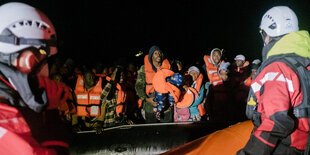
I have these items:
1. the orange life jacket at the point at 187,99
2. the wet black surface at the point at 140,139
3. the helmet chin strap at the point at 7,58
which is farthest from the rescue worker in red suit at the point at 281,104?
the orange life jacket at the point at 187,99

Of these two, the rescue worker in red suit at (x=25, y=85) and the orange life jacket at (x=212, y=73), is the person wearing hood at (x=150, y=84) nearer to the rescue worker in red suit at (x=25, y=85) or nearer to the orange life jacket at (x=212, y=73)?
the orange life jacket at (x=212, y=73)

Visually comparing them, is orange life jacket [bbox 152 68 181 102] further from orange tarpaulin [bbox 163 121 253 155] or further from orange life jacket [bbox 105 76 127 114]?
orange tarpaulin [bbox 163 121 253 155]

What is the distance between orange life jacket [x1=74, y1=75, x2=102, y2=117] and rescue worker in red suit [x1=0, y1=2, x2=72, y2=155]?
343cm

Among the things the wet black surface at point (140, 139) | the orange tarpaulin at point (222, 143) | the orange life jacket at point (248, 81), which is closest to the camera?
the orange tarpaulin at point (222, 143)

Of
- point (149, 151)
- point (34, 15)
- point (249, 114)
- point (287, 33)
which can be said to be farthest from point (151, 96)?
point (34, 15)

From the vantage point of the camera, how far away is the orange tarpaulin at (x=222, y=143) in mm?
1832

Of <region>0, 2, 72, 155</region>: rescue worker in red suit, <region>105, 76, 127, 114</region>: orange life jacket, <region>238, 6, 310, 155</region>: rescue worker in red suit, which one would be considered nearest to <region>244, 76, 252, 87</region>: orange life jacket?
<region>105, 76, 127, 114</region>: orange life jacket

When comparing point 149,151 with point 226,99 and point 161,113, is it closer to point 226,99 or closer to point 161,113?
point 161,113

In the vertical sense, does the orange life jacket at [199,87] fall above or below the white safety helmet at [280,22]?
below

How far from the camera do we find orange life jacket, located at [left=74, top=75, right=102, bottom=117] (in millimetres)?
4472

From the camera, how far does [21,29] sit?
1048 millimetres

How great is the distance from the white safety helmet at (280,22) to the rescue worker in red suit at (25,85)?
6.79 ft

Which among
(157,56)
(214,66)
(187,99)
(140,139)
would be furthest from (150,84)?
(214,66)

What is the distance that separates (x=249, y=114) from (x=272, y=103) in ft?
2.16
